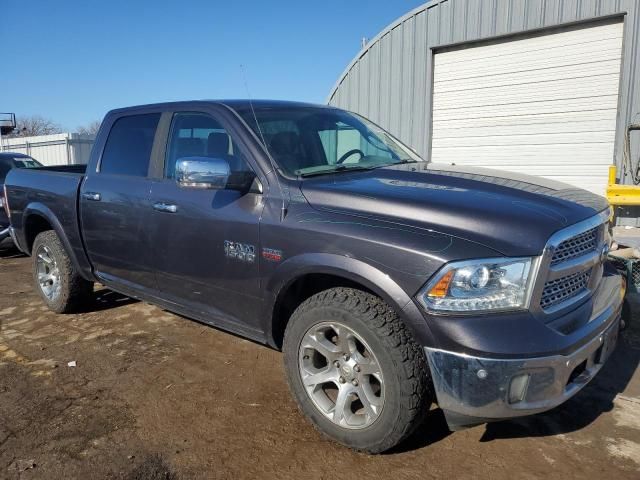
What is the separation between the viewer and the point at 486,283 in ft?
7.35

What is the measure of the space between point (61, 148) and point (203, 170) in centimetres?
2196

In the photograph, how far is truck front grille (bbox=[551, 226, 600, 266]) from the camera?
239cm

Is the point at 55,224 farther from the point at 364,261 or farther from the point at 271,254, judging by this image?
the point at 364,261

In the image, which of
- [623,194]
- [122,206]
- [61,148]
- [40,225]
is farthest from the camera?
[61,148]

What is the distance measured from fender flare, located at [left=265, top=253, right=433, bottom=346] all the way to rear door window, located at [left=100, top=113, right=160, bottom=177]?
1.67m

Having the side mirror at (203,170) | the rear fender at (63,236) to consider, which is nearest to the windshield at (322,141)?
the side mirror at (203,170)

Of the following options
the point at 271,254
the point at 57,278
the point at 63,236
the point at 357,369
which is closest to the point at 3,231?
the point at 57,278

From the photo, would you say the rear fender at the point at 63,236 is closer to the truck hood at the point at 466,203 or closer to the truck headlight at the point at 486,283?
the truck hood at the point at 466,203

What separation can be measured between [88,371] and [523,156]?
323 inches

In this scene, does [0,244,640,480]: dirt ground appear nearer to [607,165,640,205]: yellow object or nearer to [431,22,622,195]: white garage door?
[607,165,640,205]: yellow object

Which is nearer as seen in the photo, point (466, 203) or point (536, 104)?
point (466, 203)

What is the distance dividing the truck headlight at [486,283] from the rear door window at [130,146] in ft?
8.62

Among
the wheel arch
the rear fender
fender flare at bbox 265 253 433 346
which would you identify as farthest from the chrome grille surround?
the wheel arch

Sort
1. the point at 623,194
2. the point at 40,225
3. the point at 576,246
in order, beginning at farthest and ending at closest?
the point at 623,194 → the point at 40,225 → the point at 576,246
